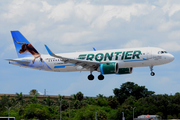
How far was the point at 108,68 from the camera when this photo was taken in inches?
2116

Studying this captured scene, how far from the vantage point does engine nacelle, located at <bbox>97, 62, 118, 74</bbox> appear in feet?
176

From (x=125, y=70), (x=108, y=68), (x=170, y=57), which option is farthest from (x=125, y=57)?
(x=170, y=57)

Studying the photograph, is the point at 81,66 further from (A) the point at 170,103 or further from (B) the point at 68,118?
(A) the point at 170,103

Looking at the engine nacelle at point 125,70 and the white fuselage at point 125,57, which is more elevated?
the white fuselage at point 125,57

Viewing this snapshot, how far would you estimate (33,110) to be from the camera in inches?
3930

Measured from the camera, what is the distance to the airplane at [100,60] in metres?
52.7

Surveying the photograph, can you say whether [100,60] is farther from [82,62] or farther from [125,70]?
[125,70]

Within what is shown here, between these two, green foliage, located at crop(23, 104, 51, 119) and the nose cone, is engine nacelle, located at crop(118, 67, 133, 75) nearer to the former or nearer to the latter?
the nose cone

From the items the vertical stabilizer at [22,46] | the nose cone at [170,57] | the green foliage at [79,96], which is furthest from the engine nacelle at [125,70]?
the green foliage at [79,96]

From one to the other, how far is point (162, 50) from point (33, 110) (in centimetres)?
5724

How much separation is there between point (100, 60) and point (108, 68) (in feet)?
7.89

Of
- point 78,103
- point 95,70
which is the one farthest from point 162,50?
point 78,103

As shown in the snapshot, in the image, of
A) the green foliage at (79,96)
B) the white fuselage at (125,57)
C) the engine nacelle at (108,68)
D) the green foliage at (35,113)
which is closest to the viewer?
the white fuselage at (125,57)

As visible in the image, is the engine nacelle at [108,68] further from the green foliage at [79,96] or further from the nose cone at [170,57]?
the green foliage at [79,96]
